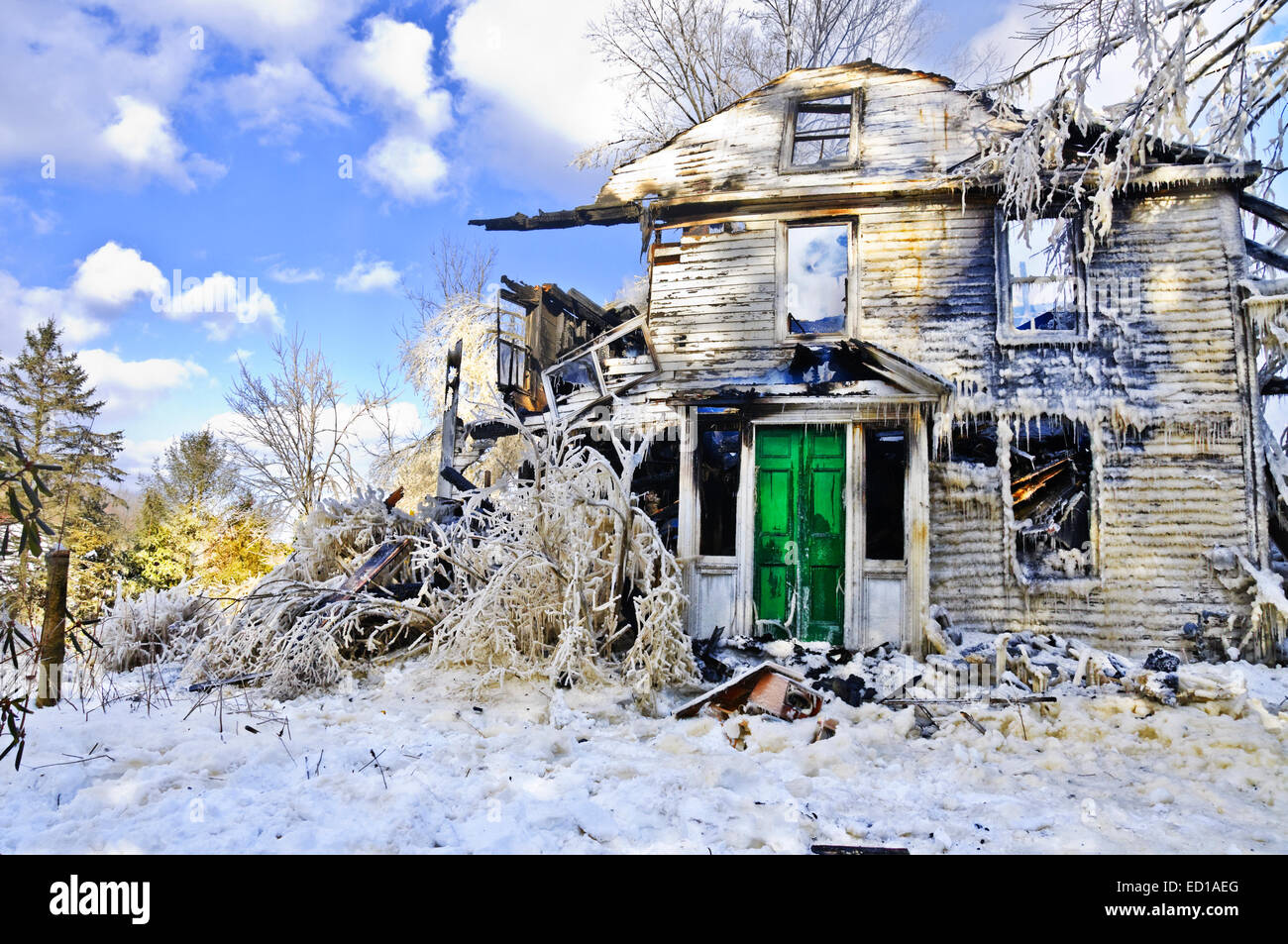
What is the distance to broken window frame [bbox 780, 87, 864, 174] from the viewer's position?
9195 mm

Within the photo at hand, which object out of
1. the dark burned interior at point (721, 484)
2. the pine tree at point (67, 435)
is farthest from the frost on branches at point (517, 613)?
the pine tree at point (67, 435)

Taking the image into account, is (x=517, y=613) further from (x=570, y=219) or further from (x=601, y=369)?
(x=570, y=219)

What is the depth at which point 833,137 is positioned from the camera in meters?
9.41

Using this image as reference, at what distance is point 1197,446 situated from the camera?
314 inches

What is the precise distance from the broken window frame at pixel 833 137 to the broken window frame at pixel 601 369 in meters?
2.99

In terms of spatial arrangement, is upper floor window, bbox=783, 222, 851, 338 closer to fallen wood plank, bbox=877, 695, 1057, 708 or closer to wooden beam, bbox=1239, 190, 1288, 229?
wooden beam, bbox=1239, 190, 1288, 229

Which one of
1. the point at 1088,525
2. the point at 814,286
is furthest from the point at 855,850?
the point at 814,286

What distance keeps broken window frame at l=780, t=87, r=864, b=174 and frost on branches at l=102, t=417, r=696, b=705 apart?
5.51 metres

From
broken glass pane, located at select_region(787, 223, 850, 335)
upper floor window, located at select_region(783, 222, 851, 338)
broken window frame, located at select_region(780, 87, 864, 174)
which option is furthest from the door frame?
broken window frame, located at select_region(780, 87, 864, 174)

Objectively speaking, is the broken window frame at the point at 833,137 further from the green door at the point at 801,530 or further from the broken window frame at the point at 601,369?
the green door at the point at 801,530

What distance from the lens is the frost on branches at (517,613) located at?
5.72m

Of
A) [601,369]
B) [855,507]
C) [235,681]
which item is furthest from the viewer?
[601,369]

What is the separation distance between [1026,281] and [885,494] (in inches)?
131
